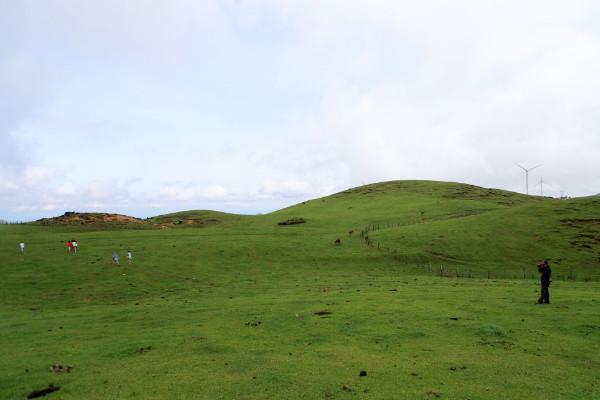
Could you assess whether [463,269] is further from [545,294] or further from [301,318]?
[301,318]

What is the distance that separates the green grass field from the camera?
17.6 meters

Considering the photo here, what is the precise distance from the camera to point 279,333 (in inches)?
1008

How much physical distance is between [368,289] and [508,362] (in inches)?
891

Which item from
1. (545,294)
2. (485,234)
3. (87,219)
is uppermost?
(87,219)

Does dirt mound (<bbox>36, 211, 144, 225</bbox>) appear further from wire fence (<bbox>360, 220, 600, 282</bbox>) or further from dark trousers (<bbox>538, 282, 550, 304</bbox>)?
dark trousers (<bbox>538, 282, 550, 304</bbox>)

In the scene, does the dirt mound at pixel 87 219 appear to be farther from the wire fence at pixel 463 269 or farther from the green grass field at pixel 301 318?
the wire fence at pixel 463 269

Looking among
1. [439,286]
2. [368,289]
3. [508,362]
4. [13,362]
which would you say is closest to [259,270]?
[368,289]

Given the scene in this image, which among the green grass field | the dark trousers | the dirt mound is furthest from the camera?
the dirt mound

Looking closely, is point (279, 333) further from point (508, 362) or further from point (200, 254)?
point (200, 254)

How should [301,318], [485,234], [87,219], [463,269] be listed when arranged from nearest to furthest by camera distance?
1. [301,318]
2. [463,269]
3. [485,234]
4. [87,219]

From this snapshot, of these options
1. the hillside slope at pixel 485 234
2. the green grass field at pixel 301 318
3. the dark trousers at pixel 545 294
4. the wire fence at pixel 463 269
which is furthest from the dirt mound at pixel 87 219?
the dark trousers at pixel 545 294

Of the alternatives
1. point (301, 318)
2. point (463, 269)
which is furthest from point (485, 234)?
point (301, 318)

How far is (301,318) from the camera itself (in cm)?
2886

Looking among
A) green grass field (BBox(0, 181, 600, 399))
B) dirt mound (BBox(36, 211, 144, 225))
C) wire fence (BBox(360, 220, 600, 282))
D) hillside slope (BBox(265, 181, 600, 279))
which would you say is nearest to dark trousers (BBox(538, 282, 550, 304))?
→ green grass field (BBox(0, 181, 600, 399))
